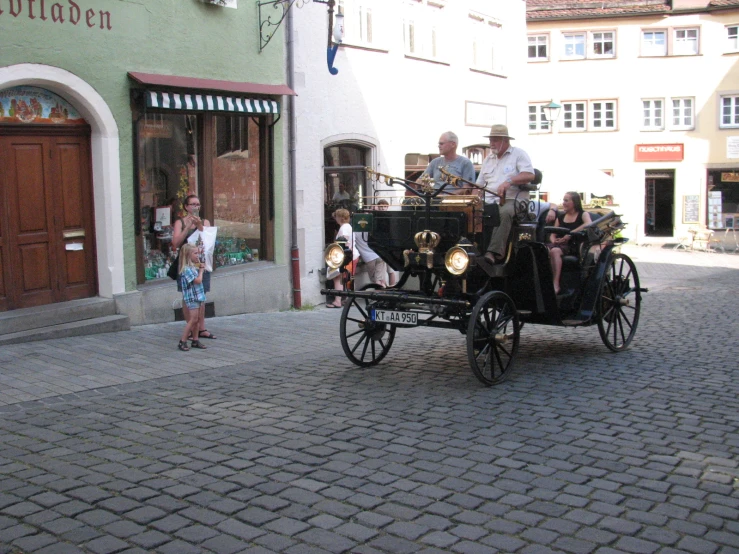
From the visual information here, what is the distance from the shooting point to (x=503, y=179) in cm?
846

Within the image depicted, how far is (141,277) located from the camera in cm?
1093

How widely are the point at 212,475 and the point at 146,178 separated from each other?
685 centimetres

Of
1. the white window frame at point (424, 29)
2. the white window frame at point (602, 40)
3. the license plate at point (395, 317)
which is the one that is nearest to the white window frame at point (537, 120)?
the white window frame at point (602, 40)

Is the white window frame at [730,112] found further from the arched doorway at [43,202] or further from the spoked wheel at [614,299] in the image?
the arched doorway at [43,202]

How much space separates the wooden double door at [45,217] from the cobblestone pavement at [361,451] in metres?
0.88

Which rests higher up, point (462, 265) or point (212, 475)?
point (462, 265)

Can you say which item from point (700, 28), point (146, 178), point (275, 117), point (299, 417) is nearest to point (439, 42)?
point (275, 117)

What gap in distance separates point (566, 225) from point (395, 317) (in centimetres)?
325

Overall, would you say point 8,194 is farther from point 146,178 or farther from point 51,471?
point 51,471

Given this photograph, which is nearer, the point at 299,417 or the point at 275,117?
the point at 299,417

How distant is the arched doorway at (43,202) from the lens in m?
9.52

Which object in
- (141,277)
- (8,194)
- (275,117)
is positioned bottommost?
(141,277)

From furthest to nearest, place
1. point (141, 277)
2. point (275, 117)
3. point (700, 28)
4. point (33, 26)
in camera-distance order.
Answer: point (700, 28)
point (275, 117)
point (141, 277)
point (33, 26)

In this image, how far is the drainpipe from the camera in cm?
1342
